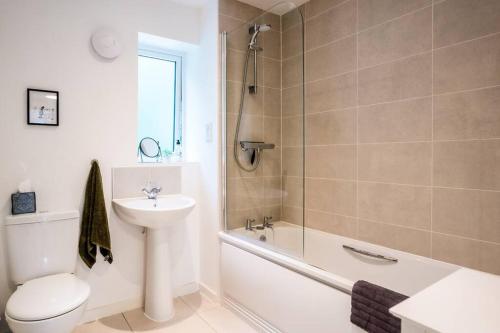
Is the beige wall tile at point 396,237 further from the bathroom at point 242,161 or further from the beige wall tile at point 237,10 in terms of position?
the beige wall tile at point 237,10

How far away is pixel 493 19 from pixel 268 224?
1795 millimetres

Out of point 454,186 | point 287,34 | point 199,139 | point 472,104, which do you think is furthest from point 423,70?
point 199,139

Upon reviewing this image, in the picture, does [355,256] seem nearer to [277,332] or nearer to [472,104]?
[277,332]

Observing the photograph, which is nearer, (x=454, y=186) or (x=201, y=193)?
(x=454, y=186)

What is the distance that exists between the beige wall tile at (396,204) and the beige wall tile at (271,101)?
814 millimetres

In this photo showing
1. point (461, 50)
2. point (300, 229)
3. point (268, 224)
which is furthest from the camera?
point (268, 224)

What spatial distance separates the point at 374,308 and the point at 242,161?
1.43 metres

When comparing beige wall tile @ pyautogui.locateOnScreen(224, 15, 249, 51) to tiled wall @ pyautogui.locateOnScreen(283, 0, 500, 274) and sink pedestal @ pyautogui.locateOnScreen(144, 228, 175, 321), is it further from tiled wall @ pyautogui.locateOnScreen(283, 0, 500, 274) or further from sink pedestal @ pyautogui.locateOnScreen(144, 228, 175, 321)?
sink pedestal @ pyautogui.locateOnScreen(144, 228, 175, 321)

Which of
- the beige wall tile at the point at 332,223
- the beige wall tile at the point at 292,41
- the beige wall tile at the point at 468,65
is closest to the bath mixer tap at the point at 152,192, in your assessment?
the beige wall tile at the point at 332,223

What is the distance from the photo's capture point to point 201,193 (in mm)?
2732

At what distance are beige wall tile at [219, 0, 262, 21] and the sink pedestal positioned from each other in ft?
5.85

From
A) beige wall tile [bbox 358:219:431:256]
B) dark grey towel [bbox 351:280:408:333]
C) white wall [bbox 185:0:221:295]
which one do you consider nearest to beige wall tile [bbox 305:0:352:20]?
white wall [bbox 185:0:221:295]

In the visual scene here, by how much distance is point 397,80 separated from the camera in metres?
1.99

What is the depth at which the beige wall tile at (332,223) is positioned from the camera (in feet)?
7.58
